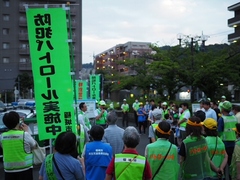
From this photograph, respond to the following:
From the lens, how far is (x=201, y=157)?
4.70m

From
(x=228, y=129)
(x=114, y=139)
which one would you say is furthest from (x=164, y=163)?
(x=228, y=129)

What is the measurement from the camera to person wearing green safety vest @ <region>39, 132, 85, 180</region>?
3.87 meters

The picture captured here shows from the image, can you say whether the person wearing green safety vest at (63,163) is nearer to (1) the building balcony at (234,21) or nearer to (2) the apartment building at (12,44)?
(1) the building balcony at (234,21)

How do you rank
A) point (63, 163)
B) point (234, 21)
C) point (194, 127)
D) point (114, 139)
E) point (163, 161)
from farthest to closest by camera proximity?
point (234, 21)
point (114, 139)
point (194, 127)
point (163, 161)
point (63, 163)

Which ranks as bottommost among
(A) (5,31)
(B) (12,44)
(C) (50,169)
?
(C) (50,169)

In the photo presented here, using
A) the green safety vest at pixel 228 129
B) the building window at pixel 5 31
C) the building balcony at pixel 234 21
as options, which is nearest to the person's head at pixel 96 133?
the green safety vest at pixel 228 129

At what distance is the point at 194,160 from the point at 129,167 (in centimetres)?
133

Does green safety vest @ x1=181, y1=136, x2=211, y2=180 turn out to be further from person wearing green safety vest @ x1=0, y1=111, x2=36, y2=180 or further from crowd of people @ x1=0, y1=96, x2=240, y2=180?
person wearing green safety vest @ x1=0, y1=111, x2=36, y2=180

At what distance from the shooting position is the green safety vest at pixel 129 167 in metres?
3.70

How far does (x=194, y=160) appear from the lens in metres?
4.66

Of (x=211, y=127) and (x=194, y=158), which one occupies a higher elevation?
(x=211, y=127)

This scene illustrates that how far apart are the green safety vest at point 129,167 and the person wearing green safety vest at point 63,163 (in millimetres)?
511

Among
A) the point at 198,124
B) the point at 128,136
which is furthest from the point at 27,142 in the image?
the point at 198,124

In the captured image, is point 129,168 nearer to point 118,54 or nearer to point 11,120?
point 11,120
